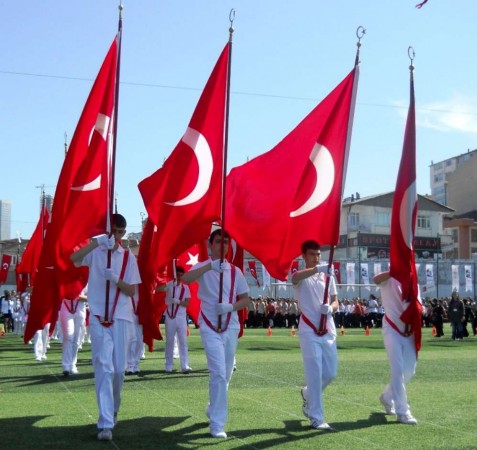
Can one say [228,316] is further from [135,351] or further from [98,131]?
[135,351]

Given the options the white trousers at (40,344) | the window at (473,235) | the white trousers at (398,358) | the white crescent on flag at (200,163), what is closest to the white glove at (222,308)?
the white crescent on flag at (200,163)

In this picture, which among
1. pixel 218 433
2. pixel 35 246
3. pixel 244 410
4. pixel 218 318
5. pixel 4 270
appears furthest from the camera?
pixel 4 270

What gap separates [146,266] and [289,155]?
19.6ft

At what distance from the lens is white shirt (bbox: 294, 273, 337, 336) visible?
9.99 m

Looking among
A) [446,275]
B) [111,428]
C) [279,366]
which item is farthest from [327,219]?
[446,275]

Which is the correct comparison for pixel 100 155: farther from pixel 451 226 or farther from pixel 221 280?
pixel 451 226

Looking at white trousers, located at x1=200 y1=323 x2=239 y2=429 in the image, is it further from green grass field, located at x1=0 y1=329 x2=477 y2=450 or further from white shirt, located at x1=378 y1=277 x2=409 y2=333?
white shirt, located at x1=378 y1=277 x2=409 y2=333

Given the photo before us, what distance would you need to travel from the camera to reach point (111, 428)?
354 inches

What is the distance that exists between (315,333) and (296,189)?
6.86ft

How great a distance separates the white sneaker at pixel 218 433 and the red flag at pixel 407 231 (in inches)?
115

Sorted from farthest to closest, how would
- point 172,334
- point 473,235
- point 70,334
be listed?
point 473,235 → point 172,334 → point 70,334

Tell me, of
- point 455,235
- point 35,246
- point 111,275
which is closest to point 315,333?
point 111,275

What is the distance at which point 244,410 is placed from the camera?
1120 cm

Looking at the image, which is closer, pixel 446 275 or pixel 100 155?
pixel 100 155
